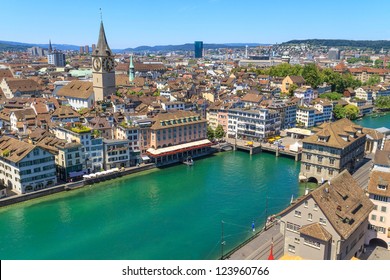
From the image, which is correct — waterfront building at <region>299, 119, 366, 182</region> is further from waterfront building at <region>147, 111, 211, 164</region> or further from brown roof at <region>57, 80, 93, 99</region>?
brown roof at <region>57, 80, 93, 99</region>

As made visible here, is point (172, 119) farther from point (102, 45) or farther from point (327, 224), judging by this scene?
point (327, 224)

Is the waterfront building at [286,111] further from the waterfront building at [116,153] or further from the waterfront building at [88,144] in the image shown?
the waterfront building at [88,144]

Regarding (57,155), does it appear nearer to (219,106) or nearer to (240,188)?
(240,188)

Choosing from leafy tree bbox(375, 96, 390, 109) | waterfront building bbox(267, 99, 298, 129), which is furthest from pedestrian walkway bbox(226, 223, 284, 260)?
leafy tree bbox(375, 96, 390, 109)

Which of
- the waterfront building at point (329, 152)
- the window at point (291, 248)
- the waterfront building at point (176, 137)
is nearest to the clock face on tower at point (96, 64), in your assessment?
the waterfront building at point (176, 137)

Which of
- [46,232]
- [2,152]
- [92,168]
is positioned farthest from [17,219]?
[92,168]

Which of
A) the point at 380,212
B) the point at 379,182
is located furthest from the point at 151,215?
the point at 379,182
